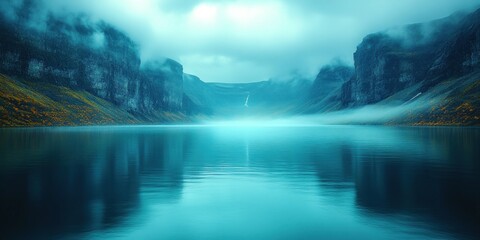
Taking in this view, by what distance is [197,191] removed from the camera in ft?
93.4

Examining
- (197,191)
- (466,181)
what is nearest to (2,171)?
(197,191)

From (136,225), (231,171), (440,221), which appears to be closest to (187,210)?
(136,225)

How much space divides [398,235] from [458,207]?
7258 mm

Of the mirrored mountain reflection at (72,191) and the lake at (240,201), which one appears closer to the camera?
the lake at (240,201)

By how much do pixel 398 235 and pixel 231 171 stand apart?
24178mm

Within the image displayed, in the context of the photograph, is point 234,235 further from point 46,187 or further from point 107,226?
point 46,187

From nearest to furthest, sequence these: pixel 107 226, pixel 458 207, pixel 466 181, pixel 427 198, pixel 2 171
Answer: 1. pixel 107 226
2. pixel 458 207
3. pixel 427 198
4. pixel 466 181
5. pixel 2 171

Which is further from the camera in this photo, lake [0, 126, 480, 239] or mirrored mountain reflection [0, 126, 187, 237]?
mirrored mountain reflection [0, 126, 187, 237]

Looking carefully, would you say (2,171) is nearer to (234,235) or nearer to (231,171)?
(231,171)

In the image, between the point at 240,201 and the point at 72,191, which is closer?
the point at 240,201

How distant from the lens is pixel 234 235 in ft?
57.7

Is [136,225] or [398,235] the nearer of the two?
[398,235]

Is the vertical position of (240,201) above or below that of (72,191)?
below

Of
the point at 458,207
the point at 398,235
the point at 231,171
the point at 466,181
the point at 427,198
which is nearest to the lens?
the point at 398,235
